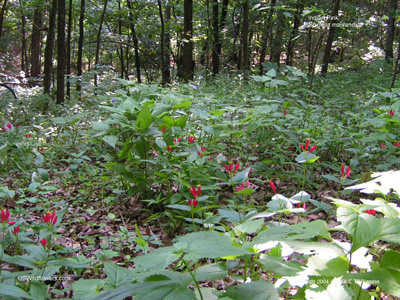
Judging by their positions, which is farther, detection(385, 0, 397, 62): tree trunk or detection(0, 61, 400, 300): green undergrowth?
detection(385, 0, 397, 62): tree trunk

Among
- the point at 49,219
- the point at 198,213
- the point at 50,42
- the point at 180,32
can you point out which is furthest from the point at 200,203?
the point at 180,32

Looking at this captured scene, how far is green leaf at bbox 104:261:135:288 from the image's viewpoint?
1.01 metres

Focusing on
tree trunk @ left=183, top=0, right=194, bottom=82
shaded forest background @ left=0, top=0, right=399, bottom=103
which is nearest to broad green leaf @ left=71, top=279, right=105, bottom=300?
shaded forest background @ left=0, top=0, right=399, bottom=103

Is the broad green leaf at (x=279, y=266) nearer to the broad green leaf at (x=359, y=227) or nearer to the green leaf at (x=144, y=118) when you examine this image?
the broad green leaf at (x=359, y=227)

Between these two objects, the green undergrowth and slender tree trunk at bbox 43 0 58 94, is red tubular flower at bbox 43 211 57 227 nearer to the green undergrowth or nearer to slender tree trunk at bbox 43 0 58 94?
the green undergrowth

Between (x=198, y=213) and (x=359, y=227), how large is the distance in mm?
1155

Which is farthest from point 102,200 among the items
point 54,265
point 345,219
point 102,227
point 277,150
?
point 345,219

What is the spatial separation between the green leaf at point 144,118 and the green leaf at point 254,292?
1.64m

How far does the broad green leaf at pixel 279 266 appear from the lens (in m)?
0.88

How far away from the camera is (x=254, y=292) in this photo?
839mm

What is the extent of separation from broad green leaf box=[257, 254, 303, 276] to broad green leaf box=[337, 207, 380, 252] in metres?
0.20

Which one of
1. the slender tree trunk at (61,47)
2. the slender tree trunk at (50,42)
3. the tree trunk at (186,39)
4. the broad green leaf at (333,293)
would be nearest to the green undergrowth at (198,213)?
the broad green leaf at (333,293)

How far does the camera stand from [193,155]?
2.26 meters

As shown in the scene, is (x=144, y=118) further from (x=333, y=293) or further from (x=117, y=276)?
(x=333, y=293)
